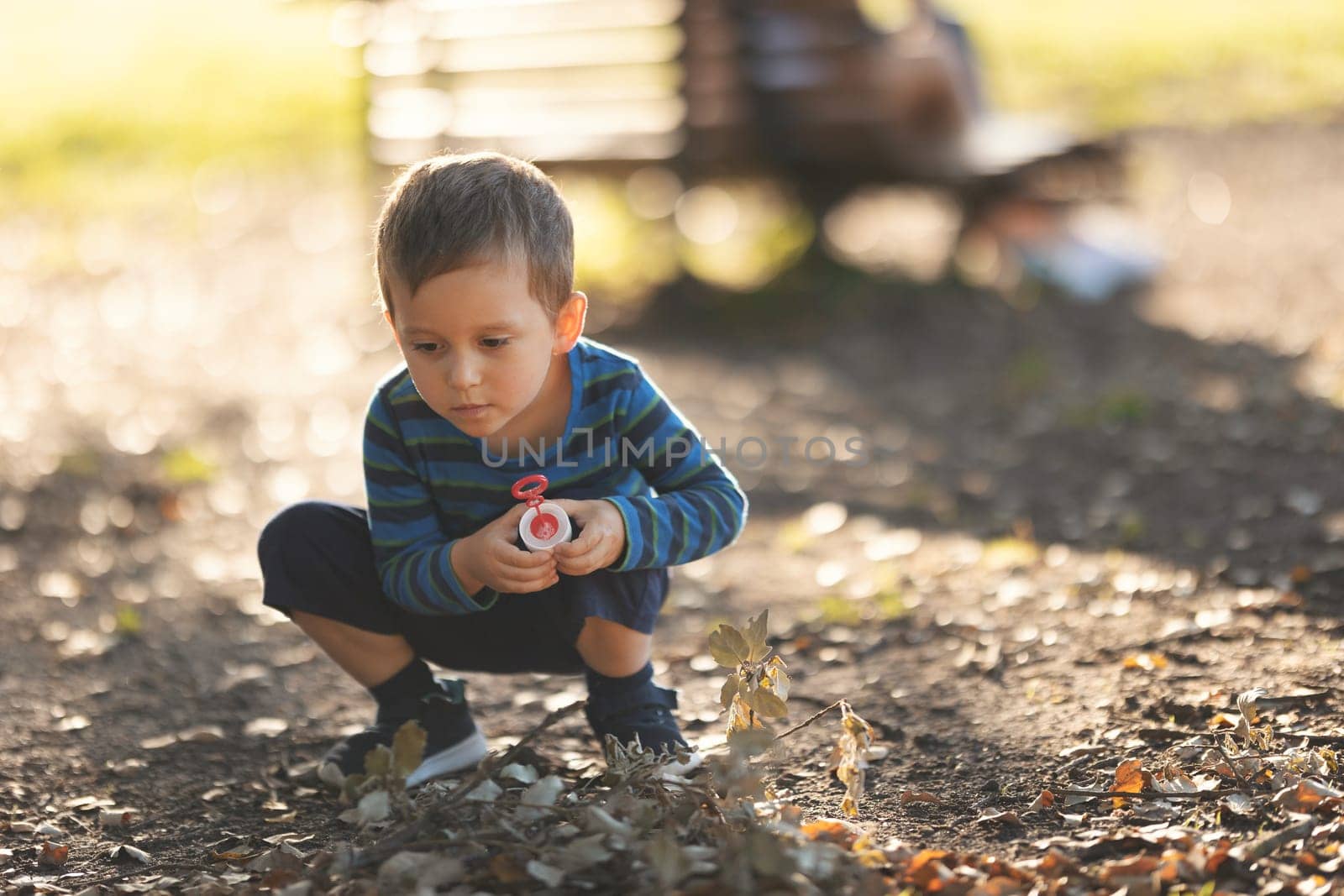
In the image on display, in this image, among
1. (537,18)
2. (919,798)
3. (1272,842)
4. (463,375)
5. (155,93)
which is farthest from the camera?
(155,93)

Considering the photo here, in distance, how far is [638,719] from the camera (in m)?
2.51

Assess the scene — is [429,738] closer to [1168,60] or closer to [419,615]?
[419,615]

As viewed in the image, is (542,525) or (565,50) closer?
(542,525)

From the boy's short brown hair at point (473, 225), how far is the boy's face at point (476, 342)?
0.02 m

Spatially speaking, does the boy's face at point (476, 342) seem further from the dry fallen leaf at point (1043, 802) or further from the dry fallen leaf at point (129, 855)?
the dry fallen leaf at point (1043, 802)

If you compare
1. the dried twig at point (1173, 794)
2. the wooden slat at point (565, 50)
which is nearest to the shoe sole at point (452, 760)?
the dried twig at point (1173, 794)

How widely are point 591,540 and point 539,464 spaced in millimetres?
256

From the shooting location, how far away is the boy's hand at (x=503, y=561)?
7.25 ft

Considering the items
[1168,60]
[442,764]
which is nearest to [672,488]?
[442,764]

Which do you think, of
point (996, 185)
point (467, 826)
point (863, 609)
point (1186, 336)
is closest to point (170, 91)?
point (996, 185)

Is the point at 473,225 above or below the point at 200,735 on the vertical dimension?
above

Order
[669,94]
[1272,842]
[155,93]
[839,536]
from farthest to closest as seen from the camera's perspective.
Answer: [155,93] → [669,94] → [839,536] → [1272,842]

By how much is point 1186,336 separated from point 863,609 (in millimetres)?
3176

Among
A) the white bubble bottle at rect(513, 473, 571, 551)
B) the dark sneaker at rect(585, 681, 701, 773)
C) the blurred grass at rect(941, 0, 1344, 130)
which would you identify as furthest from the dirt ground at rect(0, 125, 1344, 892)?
the blurred grass at rect(941, 0, 1344, 130)
